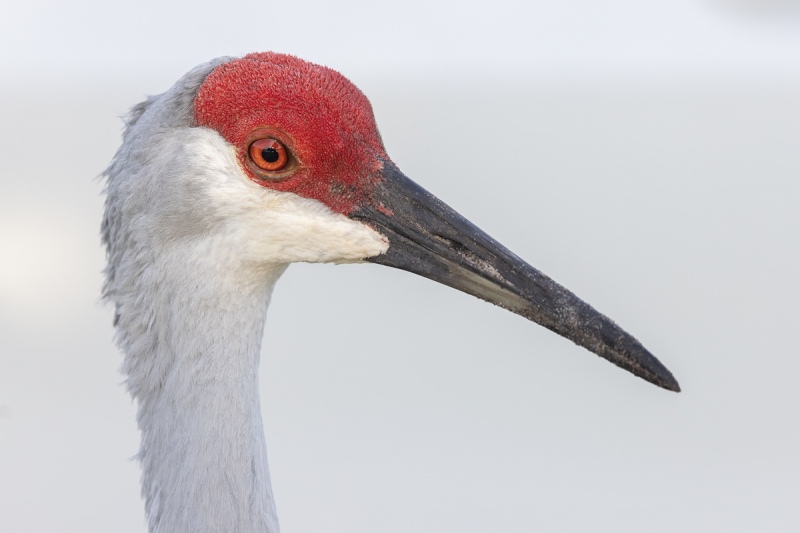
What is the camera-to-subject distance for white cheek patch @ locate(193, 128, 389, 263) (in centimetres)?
195

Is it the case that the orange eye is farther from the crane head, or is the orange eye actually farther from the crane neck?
the crane neck

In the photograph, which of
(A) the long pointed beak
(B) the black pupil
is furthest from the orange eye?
(A) the long pointed beak

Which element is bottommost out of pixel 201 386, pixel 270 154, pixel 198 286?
pixel 201 386

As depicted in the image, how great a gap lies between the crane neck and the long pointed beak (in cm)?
33

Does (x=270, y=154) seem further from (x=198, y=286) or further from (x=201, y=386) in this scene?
(x=201, y=386)


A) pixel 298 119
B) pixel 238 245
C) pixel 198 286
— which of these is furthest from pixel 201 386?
pixel 298 119

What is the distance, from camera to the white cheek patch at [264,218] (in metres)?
1.95

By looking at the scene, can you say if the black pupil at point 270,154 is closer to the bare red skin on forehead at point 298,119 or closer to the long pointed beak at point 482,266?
the bare red skin on forehead at point 298,119

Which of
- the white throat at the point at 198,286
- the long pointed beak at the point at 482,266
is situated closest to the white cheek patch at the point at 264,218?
the white throat at the point at 198,286

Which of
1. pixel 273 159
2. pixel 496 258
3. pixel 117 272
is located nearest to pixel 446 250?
pixel 496 258

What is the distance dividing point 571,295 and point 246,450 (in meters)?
0.88

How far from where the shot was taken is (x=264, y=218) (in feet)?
6.47

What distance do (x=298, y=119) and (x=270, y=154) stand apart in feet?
0.34

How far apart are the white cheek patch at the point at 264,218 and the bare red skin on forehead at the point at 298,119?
2 centimetres
